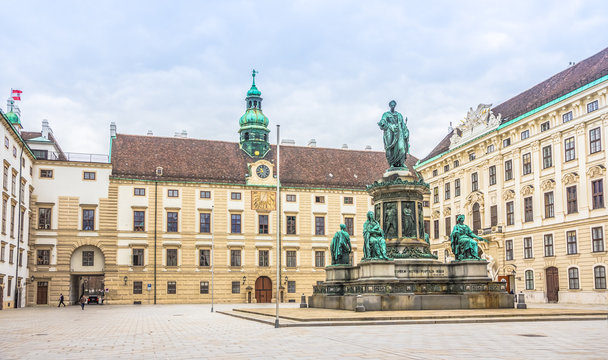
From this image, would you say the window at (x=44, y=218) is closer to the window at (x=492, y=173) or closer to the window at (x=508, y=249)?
the window at (x=492, y=173)

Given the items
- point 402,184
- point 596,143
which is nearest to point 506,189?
point 596,143

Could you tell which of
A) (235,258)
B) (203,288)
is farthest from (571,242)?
(203,288)

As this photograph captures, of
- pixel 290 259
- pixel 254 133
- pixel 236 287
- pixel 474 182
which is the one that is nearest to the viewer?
pixel 474 182

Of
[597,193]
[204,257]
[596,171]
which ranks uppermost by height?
[596,171]

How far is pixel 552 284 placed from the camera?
156 feet

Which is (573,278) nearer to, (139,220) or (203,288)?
(203,288)

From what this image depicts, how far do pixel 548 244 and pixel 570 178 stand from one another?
Result: 518cm

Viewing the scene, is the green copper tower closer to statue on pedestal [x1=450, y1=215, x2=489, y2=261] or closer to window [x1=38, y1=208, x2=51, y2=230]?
window [x1=38, y1=208, x2=51, y2=230]

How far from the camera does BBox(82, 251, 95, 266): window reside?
60.2m

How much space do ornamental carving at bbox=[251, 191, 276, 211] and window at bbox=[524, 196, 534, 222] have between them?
24453mm

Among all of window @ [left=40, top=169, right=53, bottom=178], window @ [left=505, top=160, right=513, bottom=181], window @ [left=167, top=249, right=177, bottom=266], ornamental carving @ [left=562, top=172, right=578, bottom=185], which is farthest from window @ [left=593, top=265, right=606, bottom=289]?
window @ [left=40, top=169, right=53, bottom=178]

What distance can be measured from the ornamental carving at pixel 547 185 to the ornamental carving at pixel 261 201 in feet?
86.1

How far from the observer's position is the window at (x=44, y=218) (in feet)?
191

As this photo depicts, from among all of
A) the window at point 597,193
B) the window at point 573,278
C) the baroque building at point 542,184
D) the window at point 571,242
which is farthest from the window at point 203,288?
the window at point 597,193
